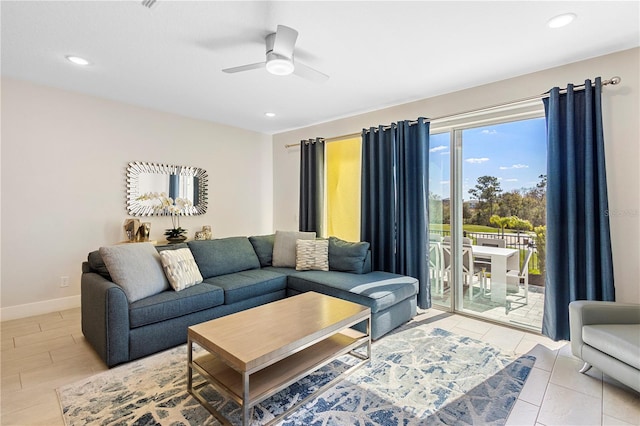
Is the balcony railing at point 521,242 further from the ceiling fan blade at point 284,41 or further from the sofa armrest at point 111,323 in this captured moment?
the sofa armrest at point 111,323

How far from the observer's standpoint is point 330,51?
261cm

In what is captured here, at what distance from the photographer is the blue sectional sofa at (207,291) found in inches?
93.3

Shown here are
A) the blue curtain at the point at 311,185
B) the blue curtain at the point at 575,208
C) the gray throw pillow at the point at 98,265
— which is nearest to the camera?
the blue curtain at the point at 575,208

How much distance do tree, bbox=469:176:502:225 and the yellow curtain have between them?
1.58m

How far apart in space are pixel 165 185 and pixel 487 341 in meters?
4.36

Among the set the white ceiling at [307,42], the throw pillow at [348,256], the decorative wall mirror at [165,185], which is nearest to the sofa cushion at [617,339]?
the throw pillow at [348,256]

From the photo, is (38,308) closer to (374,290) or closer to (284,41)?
(374,290)

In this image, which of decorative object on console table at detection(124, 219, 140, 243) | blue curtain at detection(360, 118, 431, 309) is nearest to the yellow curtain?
blue curtain at detection(360, 118, 431, 309)

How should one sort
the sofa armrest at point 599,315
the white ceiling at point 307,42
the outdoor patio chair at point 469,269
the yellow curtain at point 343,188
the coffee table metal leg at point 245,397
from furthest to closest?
the yellow curtain at point 343,188 → the outdoor patio chair at point 469,269 → the sofa armrest at point 599,315 → the white ceiling at point 307,42 → the coffee table metal leg at point 245,397

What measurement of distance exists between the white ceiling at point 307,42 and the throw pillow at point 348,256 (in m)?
1.83

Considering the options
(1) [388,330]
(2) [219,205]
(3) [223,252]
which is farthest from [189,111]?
(1) [388,330]

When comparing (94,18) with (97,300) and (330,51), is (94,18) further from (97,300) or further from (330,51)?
(97,300)

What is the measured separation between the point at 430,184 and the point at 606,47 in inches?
74.8

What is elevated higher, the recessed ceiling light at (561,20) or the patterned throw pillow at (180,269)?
the recessed ceiling light at (561,20)
